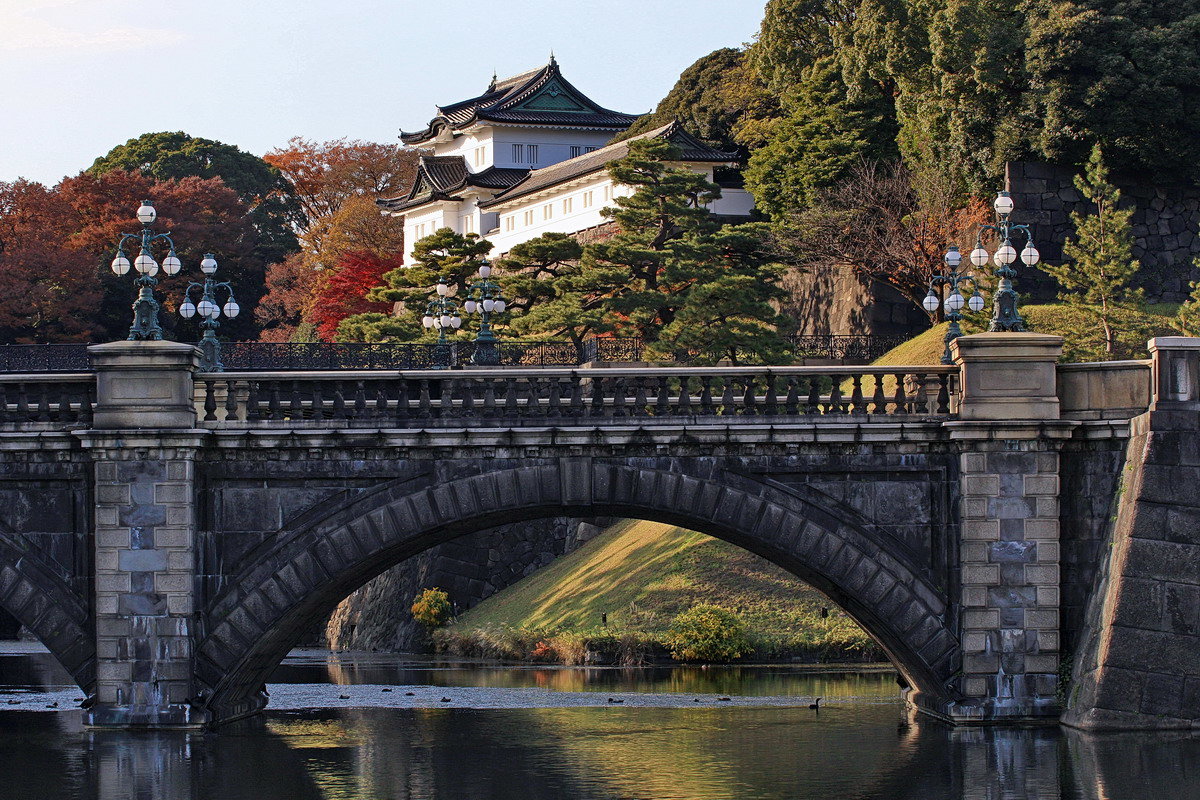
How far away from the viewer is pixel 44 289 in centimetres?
7512

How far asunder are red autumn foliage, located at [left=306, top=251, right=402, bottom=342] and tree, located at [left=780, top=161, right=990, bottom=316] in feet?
92.3

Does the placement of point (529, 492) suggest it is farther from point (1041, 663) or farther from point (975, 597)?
point (1041, 663)

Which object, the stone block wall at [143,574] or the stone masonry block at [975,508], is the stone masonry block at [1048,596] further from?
the stone block wall at [143,574]

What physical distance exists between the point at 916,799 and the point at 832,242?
147 feet

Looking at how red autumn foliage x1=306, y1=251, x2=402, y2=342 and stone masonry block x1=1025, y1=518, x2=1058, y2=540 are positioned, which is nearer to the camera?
A: stone masonry block x1=1025, y1=518, x2=1058, y2=540

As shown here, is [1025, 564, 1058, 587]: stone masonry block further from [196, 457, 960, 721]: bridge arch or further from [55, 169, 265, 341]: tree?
[55, 169, 265, 341]: tree

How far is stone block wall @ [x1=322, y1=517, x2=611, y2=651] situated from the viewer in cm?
5819

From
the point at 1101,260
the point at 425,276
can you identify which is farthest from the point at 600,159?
the point at 1101,260

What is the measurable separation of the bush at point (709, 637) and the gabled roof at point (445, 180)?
52.8 m

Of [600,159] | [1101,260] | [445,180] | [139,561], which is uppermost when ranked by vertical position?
[445,180]

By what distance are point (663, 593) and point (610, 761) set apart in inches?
789

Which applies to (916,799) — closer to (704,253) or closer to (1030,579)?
(1030,579)

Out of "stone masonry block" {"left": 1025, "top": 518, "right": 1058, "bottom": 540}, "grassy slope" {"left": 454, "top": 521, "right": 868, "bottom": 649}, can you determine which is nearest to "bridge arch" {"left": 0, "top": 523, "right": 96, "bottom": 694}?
"stone masonry block" {"left": 1025, "top": 518, "right": 1058, "bottom": 540}

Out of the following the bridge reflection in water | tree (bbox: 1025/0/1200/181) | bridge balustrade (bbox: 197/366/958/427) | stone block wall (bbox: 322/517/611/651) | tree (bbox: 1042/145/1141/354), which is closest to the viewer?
the bridge reflection in water
